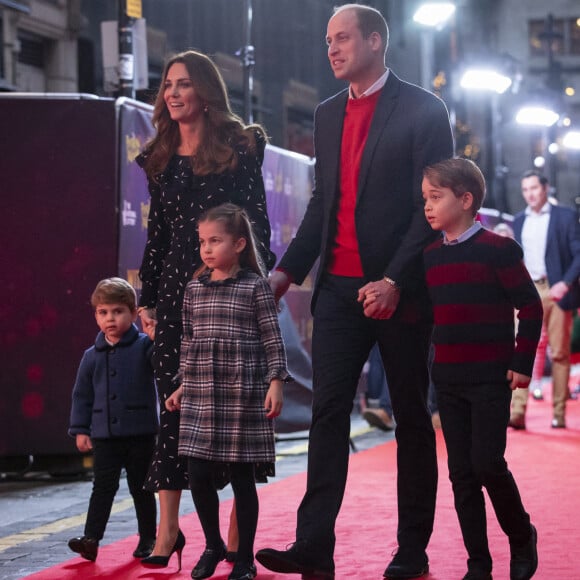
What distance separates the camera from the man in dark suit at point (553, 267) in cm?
1153

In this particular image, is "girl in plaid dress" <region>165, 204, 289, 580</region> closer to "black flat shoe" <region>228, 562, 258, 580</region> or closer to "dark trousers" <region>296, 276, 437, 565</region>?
"black flat shoe" <region>228, 562, 258, 580</region>

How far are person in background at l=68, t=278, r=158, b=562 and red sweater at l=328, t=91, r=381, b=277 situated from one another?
997 mm

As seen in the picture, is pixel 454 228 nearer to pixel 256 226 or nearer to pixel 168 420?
pixel 256 226

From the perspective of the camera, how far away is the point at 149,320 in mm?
5625

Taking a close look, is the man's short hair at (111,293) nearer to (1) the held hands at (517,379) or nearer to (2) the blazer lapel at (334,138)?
(2) the blazer lapel at (334,138)

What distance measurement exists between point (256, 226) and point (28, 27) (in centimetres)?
1087

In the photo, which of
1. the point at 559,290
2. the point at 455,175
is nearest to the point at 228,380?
the point at 455,175

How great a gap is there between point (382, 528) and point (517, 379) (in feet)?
5.87

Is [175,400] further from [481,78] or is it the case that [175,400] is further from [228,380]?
[481,78]

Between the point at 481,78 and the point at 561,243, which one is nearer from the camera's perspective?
the point at 561,243

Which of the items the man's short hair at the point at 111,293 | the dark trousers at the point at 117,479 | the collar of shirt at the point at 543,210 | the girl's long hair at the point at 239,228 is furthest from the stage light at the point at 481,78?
the girl's long hair at the point at 239,228

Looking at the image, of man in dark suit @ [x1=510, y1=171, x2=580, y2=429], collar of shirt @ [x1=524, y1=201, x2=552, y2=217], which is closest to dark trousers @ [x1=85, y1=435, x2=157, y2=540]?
man in dark suit @ [x1=510, y1=171, x2=580, y2=429]

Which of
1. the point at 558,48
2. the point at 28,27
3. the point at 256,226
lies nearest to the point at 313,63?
the point at 28,27

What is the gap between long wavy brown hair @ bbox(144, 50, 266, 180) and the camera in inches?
218
